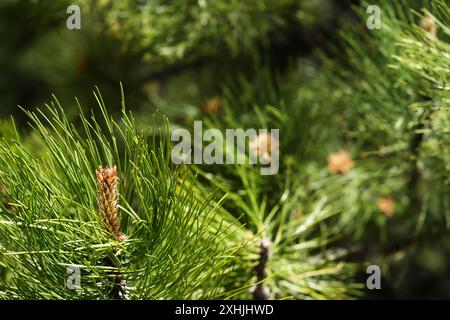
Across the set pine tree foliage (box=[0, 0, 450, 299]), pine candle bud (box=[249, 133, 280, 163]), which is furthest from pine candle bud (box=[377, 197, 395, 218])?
pine candle bud (box=[249, 133, 280, 163])

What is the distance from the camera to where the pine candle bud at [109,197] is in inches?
18.9

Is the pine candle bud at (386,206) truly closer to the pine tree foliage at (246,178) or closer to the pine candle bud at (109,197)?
the pine tree foliage at (246,178)

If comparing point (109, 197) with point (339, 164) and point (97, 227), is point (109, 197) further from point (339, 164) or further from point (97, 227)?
point (339, 164)

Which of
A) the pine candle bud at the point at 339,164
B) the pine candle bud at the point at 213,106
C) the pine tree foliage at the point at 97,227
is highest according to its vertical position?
the pine candle bud at the point at 213,106

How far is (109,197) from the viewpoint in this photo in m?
0.49

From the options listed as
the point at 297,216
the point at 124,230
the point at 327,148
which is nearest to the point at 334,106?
the point at 327,148

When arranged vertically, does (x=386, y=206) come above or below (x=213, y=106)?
below

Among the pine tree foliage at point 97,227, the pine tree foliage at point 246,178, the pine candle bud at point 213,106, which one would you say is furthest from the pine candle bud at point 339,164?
the pine tree foliage at point 97,227

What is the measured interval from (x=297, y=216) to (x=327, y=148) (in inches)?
6.6

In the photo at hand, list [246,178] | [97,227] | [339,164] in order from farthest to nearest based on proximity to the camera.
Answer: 1. [339,164]
2. [246,178]
3. [97,227]

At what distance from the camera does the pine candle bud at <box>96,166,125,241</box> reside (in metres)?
0.48

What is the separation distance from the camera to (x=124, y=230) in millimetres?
521

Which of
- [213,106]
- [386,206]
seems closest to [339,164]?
[386,206]

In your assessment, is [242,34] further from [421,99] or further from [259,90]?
[421,99]
